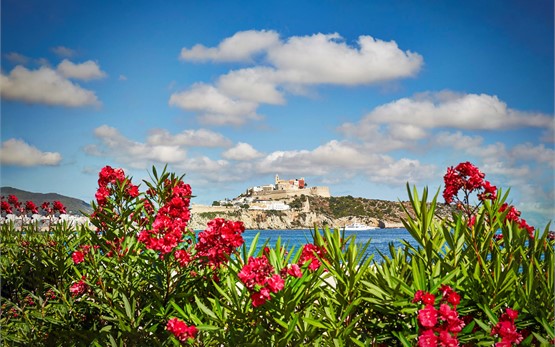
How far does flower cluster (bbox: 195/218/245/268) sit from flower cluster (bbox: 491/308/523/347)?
1299 mm

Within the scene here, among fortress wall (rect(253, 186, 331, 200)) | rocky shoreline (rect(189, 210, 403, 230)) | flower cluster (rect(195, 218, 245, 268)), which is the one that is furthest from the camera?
fortress wall (rect(253, 186, 331, 200))

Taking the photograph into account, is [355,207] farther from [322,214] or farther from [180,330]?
[180,330]

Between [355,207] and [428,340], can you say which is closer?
[428,340]

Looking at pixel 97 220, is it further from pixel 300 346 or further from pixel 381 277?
pixel 381 277

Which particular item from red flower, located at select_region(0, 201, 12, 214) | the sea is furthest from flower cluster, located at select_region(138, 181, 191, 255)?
red flower, located at select_region(0, 201, 12, 214)

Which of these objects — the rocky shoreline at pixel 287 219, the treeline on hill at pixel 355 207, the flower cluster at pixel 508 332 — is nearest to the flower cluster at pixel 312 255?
the flower cluster at pixel 508 332

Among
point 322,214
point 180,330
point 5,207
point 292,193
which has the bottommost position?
point 180,330

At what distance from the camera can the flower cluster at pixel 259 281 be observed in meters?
2.38

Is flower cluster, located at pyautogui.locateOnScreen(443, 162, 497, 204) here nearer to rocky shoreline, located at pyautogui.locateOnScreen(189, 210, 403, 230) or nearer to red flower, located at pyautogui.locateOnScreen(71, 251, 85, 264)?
red flower, located at pyautogui.locateOnScreen(71, 251, 85, 264)

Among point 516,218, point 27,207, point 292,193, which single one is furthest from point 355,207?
point 516,218

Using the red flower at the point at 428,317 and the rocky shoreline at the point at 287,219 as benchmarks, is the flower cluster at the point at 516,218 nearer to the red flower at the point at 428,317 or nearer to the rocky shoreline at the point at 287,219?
the red flower at the point at 428,317

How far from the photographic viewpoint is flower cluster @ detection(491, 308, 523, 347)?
7.58 feet

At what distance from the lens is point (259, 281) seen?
2.40 metres

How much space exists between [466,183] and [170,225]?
1894 mm
